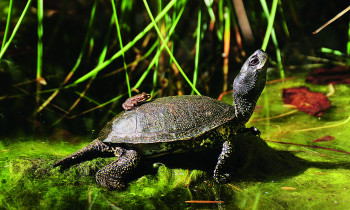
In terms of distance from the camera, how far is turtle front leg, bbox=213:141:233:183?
2.19m

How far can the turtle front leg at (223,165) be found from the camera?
2.19 meters

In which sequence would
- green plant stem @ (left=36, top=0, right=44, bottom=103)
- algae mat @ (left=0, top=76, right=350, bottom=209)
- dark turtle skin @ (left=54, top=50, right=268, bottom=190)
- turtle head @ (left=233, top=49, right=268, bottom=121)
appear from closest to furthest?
algae mat @ (left=0, top=76, right=350, bottom=209), dark turtle skin @ (left=54, top=50, right=268, bottom=190), turtle head @ (left=233, top=49, right=268, bottom=121), green plant stem @ (left=36, top=0, right=44, bottom=103)

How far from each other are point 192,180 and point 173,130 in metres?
0.36

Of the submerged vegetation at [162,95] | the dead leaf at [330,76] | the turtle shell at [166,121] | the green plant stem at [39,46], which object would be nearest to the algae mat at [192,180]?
the submerged vegetation at [162,95]

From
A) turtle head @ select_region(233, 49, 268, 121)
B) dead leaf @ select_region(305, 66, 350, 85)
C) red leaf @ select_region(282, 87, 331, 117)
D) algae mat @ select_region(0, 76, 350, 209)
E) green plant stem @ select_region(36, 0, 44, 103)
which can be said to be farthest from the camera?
dead leaf @ select_region(305, 66, 350, 85)

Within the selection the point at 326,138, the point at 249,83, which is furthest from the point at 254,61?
the point at 326,138

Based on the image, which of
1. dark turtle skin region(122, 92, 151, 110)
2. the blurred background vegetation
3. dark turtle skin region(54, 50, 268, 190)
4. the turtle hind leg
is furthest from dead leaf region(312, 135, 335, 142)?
the turtle hind leg

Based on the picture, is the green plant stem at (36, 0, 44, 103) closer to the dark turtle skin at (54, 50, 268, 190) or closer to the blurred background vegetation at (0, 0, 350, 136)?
the blurred background vegetation at (0, 0, 350, 136)

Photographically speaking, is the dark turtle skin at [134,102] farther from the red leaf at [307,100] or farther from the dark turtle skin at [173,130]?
the red leaf at [307,100]

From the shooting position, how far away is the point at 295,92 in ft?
12.8

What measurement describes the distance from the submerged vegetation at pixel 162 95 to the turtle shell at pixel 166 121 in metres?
0.25

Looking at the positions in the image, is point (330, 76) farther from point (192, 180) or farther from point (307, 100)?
point (192, 180)

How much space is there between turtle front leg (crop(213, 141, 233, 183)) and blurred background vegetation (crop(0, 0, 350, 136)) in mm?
768

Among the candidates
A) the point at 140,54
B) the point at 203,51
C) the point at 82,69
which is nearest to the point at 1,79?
the point at 82,69
